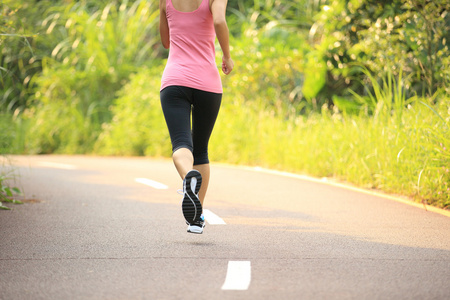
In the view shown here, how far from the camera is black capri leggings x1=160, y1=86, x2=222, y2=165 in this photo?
5.73m

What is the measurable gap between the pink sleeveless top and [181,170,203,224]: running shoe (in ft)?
2.48

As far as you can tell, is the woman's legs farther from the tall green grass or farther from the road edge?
the road edge

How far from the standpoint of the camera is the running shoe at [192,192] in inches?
211

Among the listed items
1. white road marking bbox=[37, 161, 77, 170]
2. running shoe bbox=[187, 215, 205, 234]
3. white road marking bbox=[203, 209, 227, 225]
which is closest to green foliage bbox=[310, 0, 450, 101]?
white road marking bbox=[203, 209, 227, 225]

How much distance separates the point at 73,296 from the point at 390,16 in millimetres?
8312

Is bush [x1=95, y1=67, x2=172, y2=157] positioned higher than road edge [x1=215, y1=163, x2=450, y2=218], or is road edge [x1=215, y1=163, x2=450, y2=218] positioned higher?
road edge [x1=215, y1=163, x2=450, y2=218]

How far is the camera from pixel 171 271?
16.1ft

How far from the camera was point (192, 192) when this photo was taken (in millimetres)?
5375

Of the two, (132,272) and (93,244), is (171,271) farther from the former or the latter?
(93,244)

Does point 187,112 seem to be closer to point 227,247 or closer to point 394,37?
point 227,247

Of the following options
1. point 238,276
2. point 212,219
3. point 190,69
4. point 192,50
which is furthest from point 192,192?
point 212,219

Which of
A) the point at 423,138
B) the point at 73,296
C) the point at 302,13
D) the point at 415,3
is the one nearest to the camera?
the point at 73,296

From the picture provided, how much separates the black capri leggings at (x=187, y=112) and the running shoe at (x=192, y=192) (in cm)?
37

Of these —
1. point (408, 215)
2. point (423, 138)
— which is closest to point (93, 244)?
point (408, 215)
